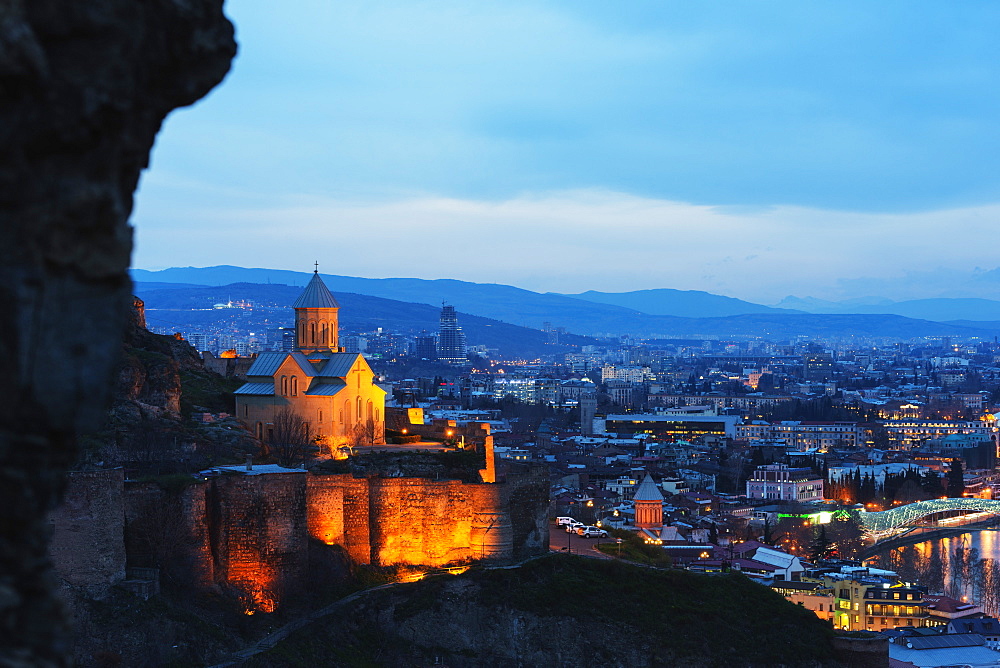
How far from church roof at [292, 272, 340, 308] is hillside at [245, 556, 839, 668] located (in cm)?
983

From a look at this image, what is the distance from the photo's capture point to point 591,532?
2717cm

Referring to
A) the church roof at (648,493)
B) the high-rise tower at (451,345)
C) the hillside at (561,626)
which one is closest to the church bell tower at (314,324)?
the hillside at (561,626)

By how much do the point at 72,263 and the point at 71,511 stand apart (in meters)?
12.7

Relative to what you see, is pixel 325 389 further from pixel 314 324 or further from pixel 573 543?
pixel 573 543

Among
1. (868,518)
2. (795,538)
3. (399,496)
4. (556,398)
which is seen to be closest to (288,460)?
(399,496)

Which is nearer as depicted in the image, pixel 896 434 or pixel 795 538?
pixel 795 538

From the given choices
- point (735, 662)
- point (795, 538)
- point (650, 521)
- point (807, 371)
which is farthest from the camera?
point (807, 371)

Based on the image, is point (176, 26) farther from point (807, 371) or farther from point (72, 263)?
point (807, 371)

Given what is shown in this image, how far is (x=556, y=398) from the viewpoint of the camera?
134 m

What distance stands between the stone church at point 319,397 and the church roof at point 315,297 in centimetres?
130

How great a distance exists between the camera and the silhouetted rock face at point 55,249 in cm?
345

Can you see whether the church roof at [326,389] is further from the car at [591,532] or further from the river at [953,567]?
the river at [953,567]

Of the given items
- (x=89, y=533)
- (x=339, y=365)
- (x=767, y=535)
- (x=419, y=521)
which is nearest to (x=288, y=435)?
(x=339, y=365)

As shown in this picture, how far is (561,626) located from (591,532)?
673 cm
